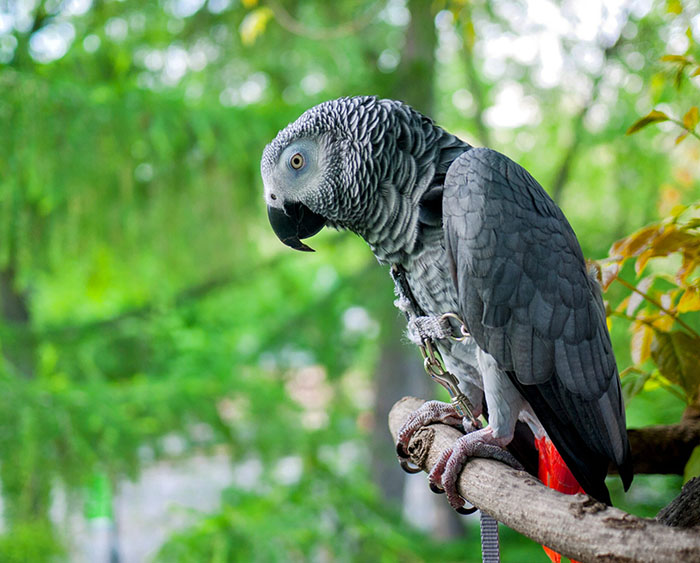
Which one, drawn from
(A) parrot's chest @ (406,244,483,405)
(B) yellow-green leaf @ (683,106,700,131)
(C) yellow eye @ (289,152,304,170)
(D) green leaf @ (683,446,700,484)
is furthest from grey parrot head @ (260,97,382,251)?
(D) green leaf @ (683,446,700,484)

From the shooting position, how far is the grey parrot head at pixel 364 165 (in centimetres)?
92

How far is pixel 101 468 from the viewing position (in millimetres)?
1962

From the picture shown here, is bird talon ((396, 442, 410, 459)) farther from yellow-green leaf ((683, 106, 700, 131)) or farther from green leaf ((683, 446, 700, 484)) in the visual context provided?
yellow-green leaf ((683, 106, 700, 131))

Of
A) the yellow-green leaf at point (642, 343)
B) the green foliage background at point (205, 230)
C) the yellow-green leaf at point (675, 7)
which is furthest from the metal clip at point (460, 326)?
the green foliage background at point (205, 230)

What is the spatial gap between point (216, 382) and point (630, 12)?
2192 mm

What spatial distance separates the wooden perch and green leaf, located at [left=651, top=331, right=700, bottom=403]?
0.37 m

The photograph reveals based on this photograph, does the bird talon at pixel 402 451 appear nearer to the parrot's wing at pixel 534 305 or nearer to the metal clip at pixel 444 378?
the metal clip at pixel 444 378

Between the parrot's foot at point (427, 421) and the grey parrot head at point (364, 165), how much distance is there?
30cm

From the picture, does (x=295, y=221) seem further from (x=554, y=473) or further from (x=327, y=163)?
(x=554, y=473)

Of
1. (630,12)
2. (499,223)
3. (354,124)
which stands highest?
(630,12)

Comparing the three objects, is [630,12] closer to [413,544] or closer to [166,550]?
[413,544]

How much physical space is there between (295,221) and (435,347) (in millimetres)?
326

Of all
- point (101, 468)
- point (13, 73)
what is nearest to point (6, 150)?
point (13, 73)

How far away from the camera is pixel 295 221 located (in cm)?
105
